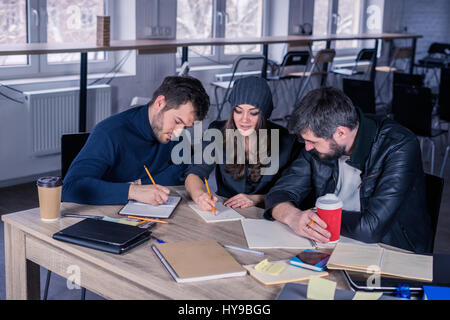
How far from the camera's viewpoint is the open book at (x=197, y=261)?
1.33 meters

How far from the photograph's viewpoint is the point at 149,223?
1686mm

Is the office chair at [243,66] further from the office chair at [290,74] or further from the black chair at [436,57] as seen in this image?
the black chair at [436,57]

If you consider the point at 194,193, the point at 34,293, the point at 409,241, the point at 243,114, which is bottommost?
the point at 34,293

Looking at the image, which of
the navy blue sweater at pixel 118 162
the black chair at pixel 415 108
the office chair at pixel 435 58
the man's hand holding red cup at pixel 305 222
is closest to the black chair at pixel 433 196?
the man's hand holding red cup at pixel 305 222

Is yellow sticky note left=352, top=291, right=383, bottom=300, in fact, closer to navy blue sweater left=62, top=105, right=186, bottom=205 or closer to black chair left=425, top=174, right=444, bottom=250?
black chair left=425, top=174, right=444, bottom=250

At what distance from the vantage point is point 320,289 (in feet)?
4.04

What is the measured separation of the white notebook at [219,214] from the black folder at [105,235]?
0.25 metres

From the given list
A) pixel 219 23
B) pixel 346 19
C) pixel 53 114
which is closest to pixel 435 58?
pixel 346 19

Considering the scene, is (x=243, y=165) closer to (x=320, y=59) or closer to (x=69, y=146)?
(x=69, y=146)

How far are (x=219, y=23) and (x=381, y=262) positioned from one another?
5126mm

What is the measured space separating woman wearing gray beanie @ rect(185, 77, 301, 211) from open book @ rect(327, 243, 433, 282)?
27.0 inches
